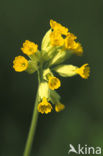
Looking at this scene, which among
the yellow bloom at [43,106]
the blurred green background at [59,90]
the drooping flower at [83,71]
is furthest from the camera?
the blurred green background at [59,90]

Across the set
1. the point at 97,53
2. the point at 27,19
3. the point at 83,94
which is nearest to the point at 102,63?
the point at 97,53

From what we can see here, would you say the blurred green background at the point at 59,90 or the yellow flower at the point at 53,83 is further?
the blurred green background at the point at 59,90

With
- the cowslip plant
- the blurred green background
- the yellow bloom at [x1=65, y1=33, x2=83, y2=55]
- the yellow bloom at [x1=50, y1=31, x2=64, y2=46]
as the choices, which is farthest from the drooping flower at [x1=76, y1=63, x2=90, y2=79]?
the blurred green background

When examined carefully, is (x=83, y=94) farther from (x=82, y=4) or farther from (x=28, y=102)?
(x=82, y=4)

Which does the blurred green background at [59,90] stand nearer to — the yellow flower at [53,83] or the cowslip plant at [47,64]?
the cowslip plant at [47,64]

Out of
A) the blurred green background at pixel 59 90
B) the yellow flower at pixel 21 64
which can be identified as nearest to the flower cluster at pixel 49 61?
the yellow flower at pixel 21 64

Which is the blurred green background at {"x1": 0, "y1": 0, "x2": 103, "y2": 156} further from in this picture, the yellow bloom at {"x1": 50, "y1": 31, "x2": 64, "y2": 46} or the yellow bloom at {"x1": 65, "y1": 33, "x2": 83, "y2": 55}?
the yellow bloom at {"x1": 50, "y1": 31, "x2": 64, "y2": 46}

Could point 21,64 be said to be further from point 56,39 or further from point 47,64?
point 56,39

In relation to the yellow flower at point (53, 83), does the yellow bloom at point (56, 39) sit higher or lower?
higher
